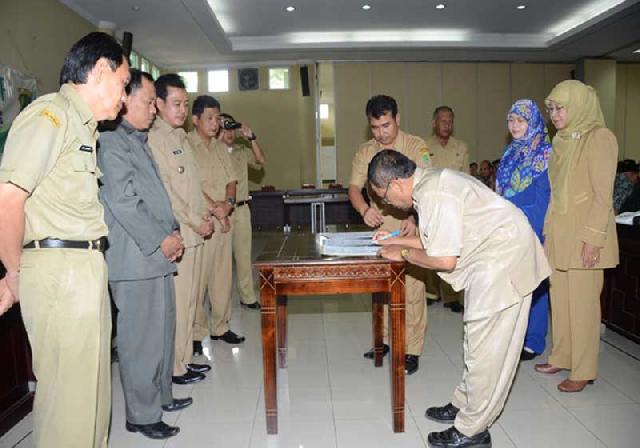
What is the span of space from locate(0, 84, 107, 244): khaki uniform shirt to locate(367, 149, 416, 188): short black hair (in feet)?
3.49

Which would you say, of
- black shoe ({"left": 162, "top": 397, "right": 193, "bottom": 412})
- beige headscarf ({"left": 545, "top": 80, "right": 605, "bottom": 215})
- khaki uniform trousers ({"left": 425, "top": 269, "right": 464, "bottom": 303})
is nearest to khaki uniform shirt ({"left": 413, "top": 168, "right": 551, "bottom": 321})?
beige headscarf ({"left": 545, "top": 80, "right": 605, "bottom": 215})

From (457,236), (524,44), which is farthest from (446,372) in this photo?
(524,44)

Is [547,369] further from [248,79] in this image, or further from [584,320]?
→ [248,79]

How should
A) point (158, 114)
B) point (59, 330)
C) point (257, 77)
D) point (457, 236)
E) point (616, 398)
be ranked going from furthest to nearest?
point (257, 77)
point (158, 114)
point (616, 398)
point (457, 236)
point (59, 330)

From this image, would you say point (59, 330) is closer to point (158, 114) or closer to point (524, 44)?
point (158, 114)

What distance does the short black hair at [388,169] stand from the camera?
6.77 feet

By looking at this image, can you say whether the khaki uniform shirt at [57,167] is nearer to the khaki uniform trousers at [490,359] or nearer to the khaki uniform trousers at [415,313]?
the khaki uniform trousers at [490,359]

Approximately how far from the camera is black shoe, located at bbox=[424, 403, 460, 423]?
97.9 inches

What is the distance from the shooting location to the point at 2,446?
7.66 ft

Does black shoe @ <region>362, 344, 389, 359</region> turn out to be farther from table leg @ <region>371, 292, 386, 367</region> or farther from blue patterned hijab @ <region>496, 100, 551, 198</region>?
blue patterned hijab @ <region>496, 100, 551, 198</region>

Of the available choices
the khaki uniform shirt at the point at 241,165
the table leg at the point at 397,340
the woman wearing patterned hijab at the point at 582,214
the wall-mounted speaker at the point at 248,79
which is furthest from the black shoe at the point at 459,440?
the wall-mounted speaker at the point at 248,79

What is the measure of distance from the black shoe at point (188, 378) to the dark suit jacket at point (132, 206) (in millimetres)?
895

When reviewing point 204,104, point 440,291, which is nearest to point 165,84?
point 204,104

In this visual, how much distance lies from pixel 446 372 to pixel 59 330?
2.26m
